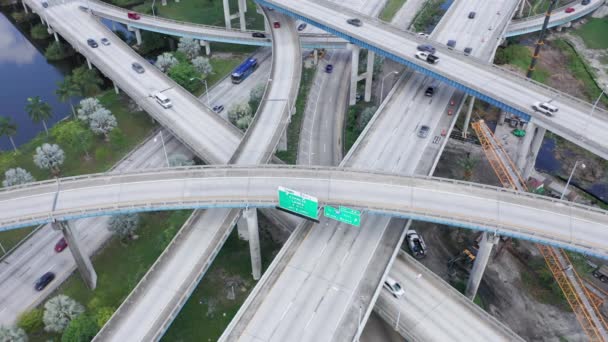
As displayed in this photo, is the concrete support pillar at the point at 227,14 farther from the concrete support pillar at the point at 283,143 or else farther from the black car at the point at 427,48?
the black car at the point at 427,48

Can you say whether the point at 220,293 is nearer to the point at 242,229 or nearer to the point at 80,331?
the point at 242,229

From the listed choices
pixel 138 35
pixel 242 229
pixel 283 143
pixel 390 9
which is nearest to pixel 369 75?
pixel 283 143

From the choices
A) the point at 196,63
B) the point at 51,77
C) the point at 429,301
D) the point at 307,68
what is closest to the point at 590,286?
the point at 429,301

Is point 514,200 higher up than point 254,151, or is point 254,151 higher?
point 514,200

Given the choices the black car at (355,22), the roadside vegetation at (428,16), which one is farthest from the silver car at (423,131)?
the roadside vegetation at (428,16)

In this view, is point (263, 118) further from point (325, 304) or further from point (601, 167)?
point (601, 167)
